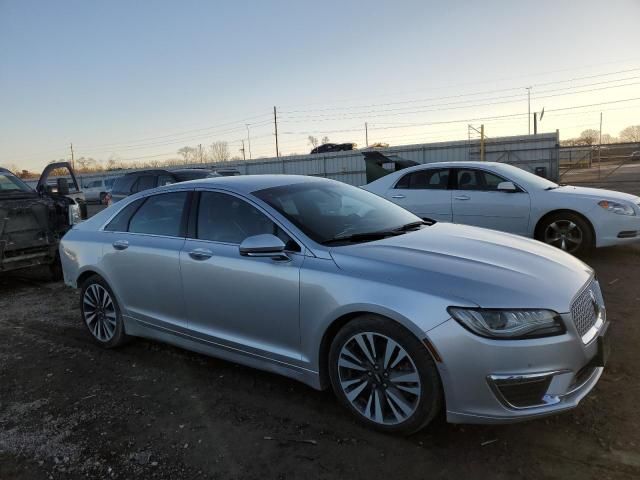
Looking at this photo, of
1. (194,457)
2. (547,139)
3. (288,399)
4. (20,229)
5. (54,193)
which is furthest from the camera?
(547,139)

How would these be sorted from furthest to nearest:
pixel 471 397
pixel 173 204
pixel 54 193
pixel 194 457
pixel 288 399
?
pixel 54 193, pixel 173 204, pixel 288 399, pixel 194 457, pixel 471 397

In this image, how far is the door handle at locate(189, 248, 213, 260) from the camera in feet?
12.1

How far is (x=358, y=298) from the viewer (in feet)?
9.44

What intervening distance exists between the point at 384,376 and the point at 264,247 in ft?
3.54

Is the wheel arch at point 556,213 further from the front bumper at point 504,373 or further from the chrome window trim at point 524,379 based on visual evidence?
the chrome window trim at point 524,379

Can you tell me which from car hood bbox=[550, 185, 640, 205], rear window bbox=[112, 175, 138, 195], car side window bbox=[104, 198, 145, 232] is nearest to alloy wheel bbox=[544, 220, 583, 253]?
car hood bbox=[550, 185, 640, 205]

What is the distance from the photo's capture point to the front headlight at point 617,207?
22.4 ft

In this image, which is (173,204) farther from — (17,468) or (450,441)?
(450,441)

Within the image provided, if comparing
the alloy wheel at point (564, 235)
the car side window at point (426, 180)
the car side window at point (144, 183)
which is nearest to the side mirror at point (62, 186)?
the car side window at point (144, 183)

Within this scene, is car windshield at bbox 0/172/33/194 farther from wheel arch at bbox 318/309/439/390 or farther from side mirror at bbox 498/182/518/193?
side mirror at bbox 498/182/518/193

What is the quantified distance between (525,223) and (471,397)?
5.33m

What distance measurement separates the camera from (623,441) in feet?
8.99

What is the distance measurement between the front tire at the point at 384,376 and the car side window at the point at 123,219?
247 centimetres

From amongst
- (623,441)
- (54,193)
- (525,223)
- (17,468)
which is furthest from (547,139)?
(17,468)
